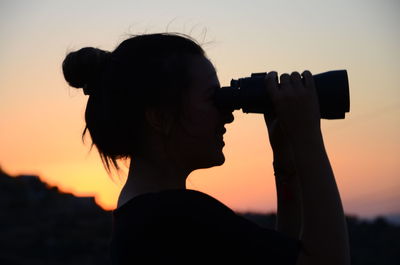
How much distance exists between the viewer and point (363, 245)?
38.1ft

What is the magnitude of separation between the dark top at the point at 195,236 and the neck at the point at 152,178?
11cm

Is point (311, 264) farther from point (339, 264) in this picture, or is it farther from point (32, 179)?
point (32, 179)

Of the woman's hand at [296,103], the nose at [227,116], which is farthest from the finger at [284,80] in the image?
the nose at [227,116]

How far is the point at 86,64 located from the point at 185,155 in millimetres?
345

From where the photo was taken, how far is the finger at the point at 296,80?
53.9 inches

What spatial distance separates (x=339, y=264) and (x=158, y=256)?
348 mm

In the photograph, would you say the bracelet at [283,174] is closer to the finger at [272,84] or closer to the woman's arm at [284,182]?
the woman's arm at [284,182]

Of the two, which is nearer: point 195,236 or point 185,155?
point 195,236

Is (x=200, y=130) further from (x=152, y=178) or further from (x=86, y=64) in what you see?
(x=86, y=64)

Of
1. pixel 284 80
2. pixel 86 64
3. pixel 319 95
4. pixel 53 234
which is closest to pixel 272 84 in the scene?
pixel 284 80

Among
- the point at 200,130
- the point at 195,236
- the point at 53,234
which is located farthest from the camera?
the point at 53,234

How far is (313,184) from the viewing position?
1308 millimetres

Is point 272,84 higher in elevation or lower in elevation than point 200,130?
higher

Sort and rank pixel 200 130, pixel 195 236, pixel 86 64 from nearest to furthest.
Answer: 1. pixel 195 236
2. pixel 200 130
3. pixel 86 64
